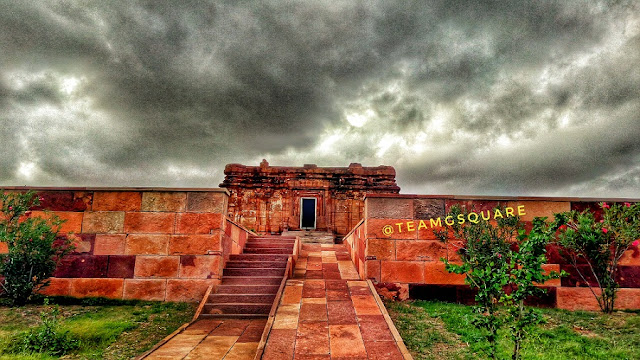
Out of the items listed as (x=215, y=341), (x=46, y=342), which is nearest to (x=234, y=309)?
(x=215, y=341)

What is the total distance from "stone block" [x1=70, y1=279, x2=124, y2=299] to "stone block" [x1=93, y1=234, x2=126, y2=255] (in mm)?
568

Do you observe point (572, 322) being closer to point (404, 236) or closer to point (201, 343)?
point (404, 236)

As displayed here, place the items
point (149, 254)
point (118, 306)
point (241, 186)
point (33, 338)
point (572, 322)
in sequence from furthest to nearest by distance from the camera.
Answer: point (241, 186)
point (149, 254)
point (118, 306)
point (572, 322)
point (33, 338)

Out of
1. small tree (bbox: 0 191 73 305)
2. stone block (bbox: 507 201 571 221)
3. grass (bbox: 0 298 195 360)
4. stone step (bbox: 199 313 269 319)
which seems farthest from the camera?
stone block (bbox: 507 201 571 221)

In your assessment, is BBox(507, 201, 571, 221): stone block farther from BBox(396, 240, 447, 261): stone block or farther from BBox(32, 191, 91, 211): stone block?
BBox(32, 191, 91, 211): stone block

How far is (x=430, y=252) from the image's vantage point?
694 cm

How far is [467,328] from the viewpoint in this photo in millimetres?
5160

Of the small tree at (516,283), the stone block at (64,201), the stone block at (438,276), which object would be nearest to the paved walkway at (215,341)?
the small tree at (516,283)

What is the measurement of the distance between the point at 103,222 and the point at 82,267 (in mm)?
987

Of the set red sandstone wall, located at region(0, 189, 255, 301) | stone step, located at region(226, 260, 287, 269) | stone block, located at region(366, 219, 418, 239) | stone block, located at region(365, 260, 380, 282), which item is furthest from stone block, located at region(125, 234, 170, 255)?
stone block, located at region(366, 219, 418, 239)

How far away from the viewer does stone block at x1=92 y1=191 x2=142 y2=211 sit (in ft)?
24.5

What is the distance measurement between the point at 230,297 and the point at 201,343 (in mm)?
1826

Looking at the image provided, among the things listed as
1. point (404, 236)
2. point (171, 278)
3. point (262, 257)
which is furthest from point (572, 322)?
point (171, 278)

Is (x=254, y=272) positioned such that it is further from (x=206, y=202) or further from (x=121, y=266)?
(x=121, y=266)
